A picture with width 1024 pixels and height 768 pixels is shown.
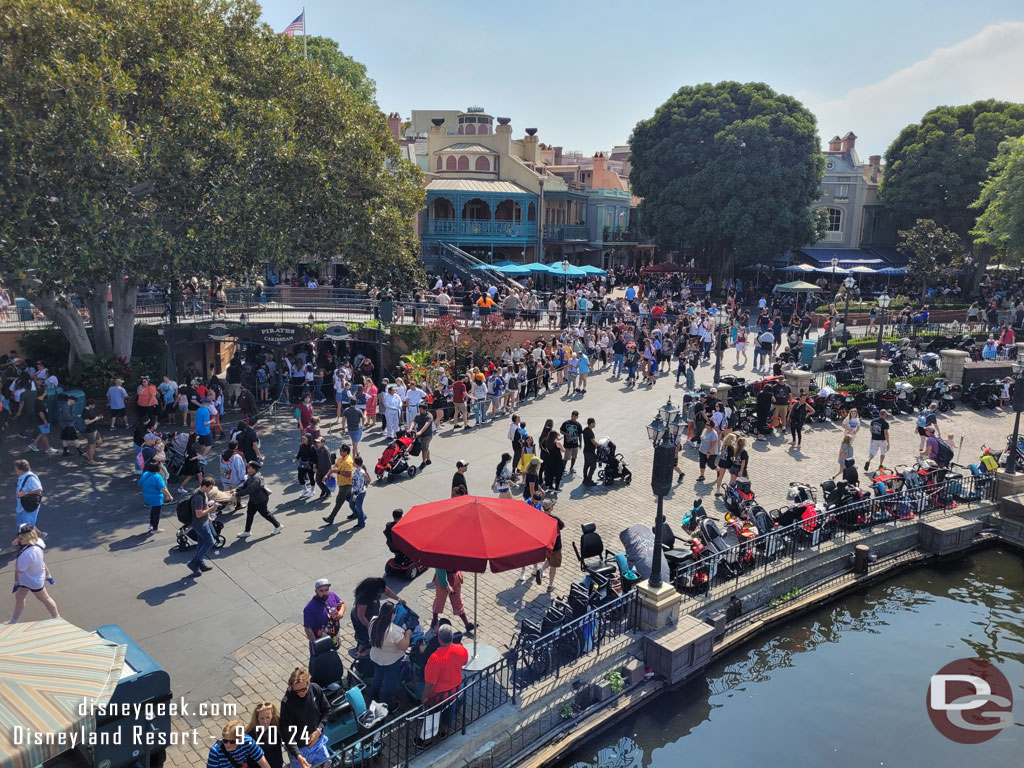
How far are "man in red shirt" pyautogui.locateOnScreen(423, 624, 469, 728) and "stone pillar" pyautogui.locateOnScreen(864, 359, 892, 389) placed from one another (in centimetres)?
1941

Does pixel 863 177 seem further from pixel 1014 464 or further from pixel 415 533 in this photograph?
pixel 415 533

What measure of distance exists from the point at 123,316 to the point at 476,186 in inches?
1029

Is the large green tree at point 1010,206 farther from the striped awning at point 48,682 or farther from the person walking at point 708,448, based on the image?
the striped awning at point 48,682

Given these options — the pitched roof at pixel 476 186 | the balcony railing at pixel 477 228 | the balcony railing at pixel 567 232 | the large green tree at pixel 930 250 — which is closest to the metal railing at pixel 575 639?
the balcony railing at pixel 477 228

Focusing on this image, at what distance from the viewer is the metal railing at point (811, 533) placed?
11.1m

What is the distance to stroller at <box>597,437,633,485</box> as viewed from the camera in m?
15.6

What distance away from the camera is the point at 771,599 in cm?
1191

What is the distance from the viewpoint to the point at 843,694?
10.1m

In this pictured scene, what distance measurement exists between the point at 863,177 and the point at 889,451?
136ft

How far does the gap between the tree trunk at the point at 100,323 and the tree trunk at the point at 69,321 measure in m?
0.28

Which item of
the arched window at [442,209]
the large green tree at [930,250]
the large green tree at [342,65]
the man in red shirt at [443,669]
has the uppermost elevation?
the large green tree at [342,65]

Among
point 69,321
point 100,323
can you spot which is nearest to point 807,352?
point 100,323

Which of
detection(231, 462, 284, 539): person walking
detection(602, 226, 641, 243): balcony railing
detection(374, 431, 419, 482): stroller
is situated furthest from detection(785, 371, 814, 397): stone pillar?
detection(602, 226, 641, 243): balcony railing

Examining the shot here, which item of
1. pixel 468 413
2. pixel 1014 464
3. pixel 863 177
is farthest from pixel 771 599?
pixel 863 177
